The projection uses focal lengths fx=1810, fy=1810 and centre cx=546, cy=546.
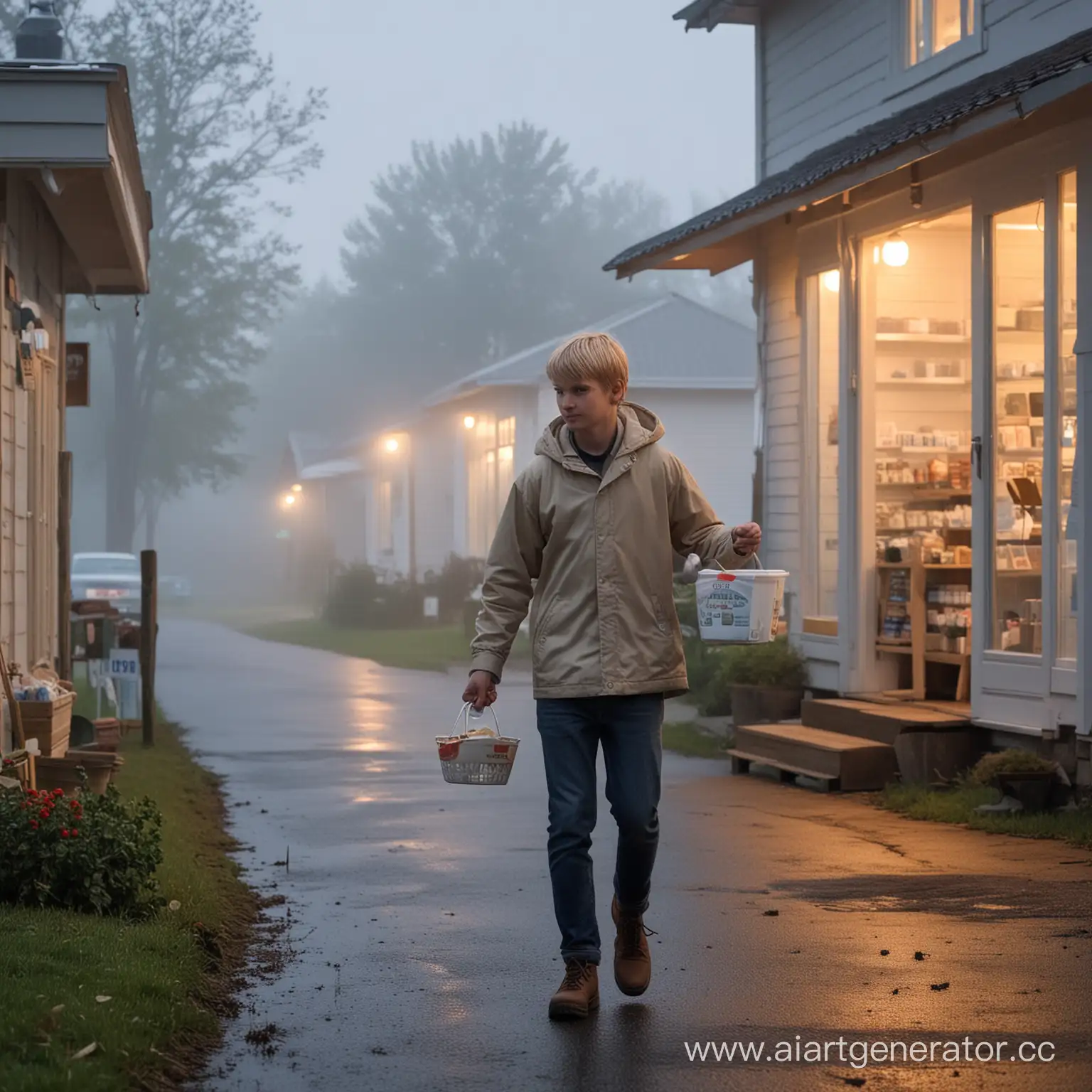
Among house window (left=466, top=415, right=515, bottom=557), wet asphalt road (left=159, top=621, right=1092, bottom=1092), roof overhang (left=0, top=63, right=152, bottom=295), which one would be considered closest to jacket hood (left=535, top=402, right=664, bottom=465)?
wet asphalt road (left=159, top=621, right=1092, bottom=1092)

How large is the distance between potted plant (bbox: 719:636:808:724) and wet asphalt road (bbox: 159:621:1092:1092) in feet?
4.71

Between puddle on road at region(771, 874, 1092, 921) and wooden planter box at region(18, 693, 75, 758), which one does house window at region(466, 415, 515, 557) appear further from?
puddle on road at region(771, 874, 1092, 921)

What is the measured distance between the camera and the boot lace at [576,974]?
5.64 meters

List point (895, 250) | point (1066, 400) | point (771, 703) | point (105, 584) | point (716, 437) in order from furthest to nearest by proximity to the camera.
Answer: point (716, 437) < point (105, 584) < point (771, 703) < point (895, 250) < point (1066, 400)

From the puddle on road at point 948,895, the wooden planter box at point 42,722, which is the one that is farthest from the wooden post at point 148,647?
the puddle on road at point 948,895

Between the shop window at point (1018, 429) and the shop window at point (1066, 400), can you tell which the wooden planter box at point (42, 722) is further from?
the shop window at point (1066, 400)

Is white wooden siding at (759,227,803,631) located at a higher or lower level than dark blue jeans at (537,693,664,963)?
higher

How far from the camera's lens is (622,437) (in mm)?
5852

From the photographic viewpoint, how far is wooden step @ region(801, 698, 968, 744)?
11.5 metres

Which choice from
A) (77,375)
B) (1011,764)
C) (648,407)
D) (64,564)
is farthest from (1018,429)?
(648,407)

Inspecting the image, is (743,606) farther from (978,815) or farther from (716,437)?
(716,437)

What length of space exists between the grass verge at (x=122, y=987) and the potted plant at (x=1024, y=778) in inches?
169

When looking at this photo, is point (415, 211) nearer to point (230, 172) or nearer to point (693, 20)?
point (230, 172)

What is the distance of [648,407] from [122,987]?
24647 mm
